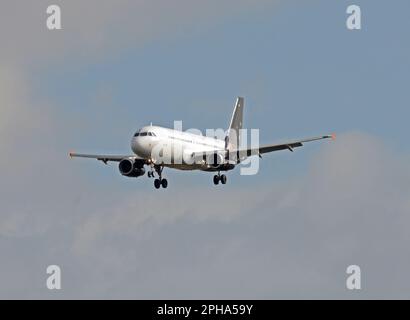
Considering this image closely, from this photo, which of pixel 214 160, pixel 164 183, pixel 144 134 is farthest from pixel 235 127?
pixel 144 134

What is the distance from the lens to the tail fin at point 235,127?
13832 centimetres

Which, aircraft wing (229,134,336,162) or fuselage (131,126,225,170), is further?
aircraft wing (229,134,336,162)

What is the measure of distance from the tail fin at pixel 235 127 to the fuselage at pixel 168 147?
12.1 metres

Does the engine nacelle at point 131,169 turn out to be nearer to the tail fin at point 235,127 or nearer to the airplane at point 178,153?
the airplane at point 178,153

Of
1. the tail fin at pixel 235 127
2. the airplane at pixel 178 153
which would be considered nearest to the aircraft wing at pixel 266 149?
the airplane at pixel 178 153

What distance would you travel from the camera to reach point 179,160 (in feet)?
396

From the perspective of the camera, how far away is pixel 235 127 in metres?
146

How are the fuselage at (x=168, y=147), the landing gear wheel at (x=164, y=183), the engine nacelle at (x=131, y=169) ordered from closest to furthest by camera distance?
1. the fuselage at (x=168, y=147)
2. the landing gear wheel at (x=164, y=183)
3. the engine nacelle at (x=131, y=169)

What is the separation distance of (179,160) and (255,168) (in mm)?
9132

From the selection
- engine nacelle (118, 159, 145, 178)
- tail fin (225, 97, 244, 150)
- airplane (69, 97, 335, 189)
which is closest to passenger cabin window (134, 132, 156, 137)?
airplane (69, 97, 335, 189)

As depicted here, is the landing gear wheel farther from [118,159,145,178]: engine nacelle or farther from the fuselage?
[118,159,145,178]: engine nacelle

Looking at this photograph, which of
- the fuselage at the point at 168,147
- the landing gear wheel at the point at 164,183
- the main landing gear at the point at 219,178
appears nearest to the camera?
the fuselage at the point at 168,147

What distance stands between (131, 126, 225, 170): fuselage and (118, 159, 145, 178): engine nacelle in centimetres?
415

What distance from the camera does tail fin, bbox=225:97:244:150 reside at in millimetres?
138325
